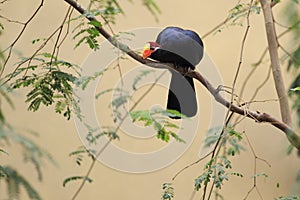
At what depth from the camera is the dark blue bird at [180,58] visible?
1652 mm

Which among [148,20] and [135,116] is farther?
[148,20]

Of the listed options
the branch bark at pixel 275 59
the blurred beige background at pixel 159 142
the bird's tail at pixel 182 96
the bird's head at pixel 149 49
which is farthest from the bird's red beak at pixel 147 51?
the blurred beige background at pixel 159 142

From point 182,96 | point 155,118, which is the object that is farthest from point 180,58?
point 155,118

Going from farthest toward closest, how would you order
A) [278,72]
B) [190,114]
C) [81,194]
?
[81,194], [190,114], [278,72]

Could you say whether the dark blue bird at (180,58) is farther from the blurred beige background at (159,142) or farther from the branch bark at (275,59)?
the blurred beige background at (159,142)

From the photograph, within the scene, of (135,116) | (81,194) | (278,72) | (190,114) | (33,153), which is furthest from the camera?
(81,194)

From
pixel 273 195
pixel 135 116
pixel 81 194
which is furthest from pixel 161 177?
pixel 135 116

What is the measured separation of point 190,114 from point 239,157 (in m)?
0.96

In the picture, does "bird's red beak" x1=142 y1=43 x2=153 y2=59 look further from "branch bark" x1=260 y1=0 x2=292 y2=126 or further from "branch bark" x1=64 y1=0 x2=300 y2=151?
"branch bark" x1=260 y1=0 x2=292 y2=126

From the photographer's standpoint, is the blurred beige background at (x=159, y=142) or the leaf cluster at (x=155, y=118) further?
the blurred beige background at (x=159, y=142)

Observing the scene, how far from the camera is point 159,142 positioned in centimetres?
252

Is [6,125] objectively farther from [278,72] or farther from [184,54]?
[184,54]

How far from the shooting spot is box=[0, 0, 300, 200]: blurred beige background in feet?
8.00

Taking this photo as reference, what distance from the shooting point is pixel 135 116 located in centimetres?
104
